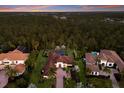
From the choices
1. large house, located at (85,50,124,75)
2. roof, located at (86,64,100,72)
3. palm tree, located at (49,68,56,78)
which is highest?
large house, located at (85,50,124,75)

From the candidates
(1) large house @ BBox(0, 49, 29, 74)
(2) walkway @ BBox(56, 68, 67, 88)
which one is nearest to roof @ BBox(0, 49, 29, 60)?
(1) large house @ BBox(0, 49, 29, 74)

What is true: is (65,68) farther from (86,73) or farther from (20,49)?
(20,49)

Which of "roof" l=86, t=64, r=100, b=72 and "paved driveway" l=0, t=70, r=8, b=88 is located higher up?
"roof" l=86, t=64, r=100, b=72

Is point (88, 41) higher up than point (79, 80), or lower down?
higher up

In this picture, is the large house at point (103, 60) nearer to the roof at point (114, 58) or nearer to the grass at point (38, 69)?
the roof at point (114, 58)

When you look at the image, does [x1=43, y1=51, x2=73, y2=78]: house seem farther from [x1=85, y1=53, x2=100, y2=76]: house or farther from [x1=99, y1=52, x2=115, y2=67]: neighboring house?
[x1=99, y1=52, x2=115, y2=67]: neighboring house
